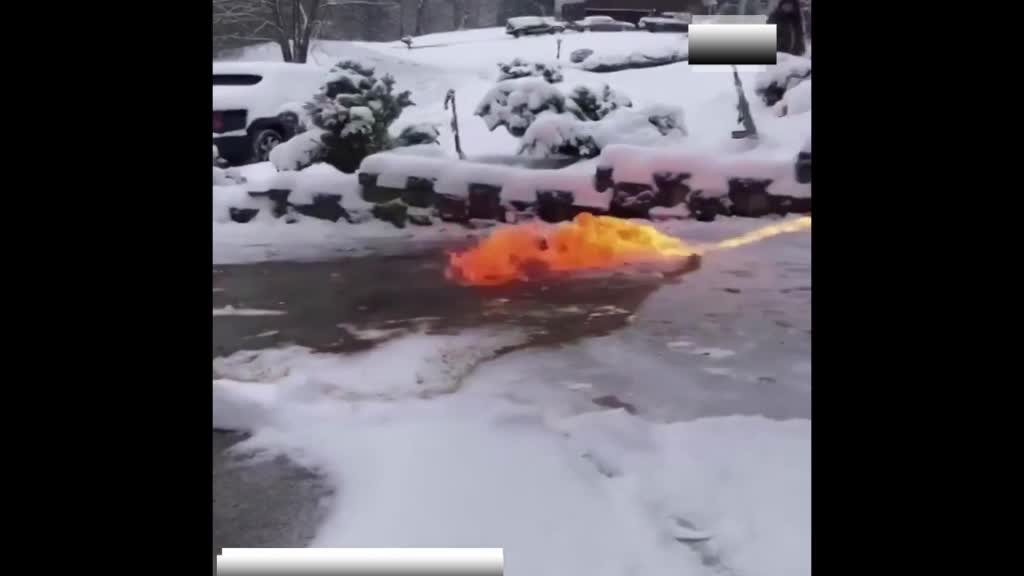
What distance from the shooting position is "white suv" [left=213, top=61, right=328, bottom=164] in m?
1.78

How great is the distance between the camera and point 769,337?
5.81ft

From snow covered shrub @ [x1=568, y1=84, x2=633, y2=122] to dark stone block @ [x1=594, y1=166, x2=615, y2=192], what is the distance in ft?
0.37

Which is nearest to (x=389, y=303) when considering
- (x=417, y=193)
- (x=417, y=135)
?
(x=417, y=193)

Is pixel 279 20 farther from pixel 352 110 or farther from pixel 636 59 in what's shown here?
pixel 636 59

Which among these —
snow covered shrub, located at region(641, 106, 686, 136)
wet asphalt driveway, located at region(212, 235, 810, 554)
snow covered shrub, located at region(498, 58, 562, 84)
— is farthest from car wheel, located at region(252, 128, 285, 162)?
snow covered shrub, located at region(641, 106, 686, 136)

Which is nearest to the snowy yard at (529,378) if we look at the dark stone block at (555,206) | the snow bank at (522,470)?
the snow bank at (522,470)

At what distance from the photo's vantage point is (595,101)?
1.83m

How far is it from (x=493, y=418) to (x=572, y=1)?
33.2 inches

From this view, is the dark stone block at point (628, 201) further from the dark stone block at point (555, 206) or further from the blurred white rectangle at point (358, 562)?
the blurred white rectangle at point (358, 562)

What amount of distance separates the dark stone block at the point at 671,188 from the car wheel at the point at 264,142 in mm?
766

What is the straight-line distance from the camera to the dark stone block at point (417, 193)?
1.82 m

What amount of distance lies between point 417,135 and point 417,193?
0.12 m
